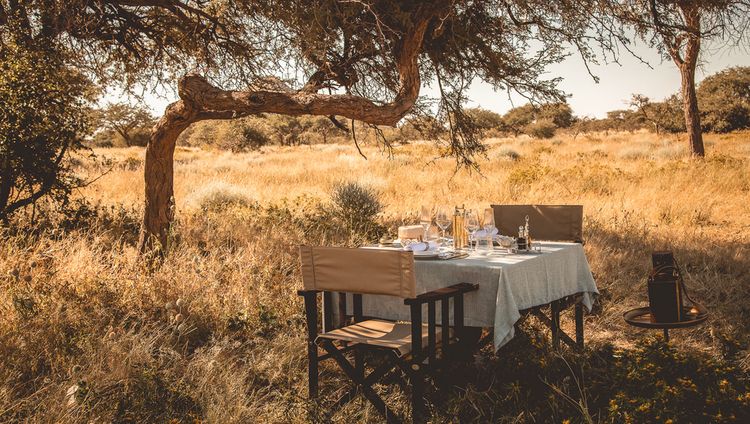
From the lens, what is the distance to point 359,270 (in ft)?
12.4

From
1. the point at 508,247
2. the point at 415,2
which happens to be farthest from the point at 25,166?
the point at 508,247

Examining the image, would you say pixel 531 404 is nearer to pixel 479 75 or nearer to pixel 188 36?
pixel 479 75

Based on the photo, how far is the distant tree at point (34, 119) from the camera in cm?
738

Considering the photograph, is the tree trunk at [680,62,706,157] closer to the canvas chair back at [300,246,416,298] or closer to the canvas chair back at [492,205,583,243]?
the canvas chair back at [492,205,583,243]

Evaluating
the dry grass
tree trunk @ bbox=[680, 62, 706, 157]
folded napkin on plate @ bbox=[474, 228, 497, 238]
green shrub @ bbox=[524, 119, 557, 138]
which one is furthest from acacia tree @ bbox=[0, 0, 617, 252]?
green shrub @ bbox=[524, 119, 557, 138]

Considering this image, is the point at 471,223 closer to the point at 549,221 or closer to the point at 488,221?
the point at 488,221

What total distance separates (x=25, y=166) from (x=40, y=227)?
0.73 metres

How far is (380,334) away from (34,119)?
5.40 metres

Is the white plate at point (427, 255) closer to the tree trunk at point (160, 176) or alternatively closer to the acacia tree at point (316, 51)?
the acacia tree at point (316, 51)

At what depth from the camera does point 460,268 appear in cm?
415

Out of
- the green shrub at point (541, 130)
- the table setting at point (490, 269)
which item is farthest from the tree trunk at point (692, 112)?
the green shrub at point (541, 130)

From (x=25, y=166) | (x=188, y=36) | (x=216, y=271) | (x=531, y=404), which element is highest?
(x=188, y=36)

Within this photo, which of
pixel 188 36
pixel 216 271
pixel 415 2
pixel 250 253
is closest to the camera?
pixel 216 271

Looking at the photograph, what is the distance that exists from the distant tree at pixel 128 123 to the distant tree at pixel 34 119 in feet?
117
